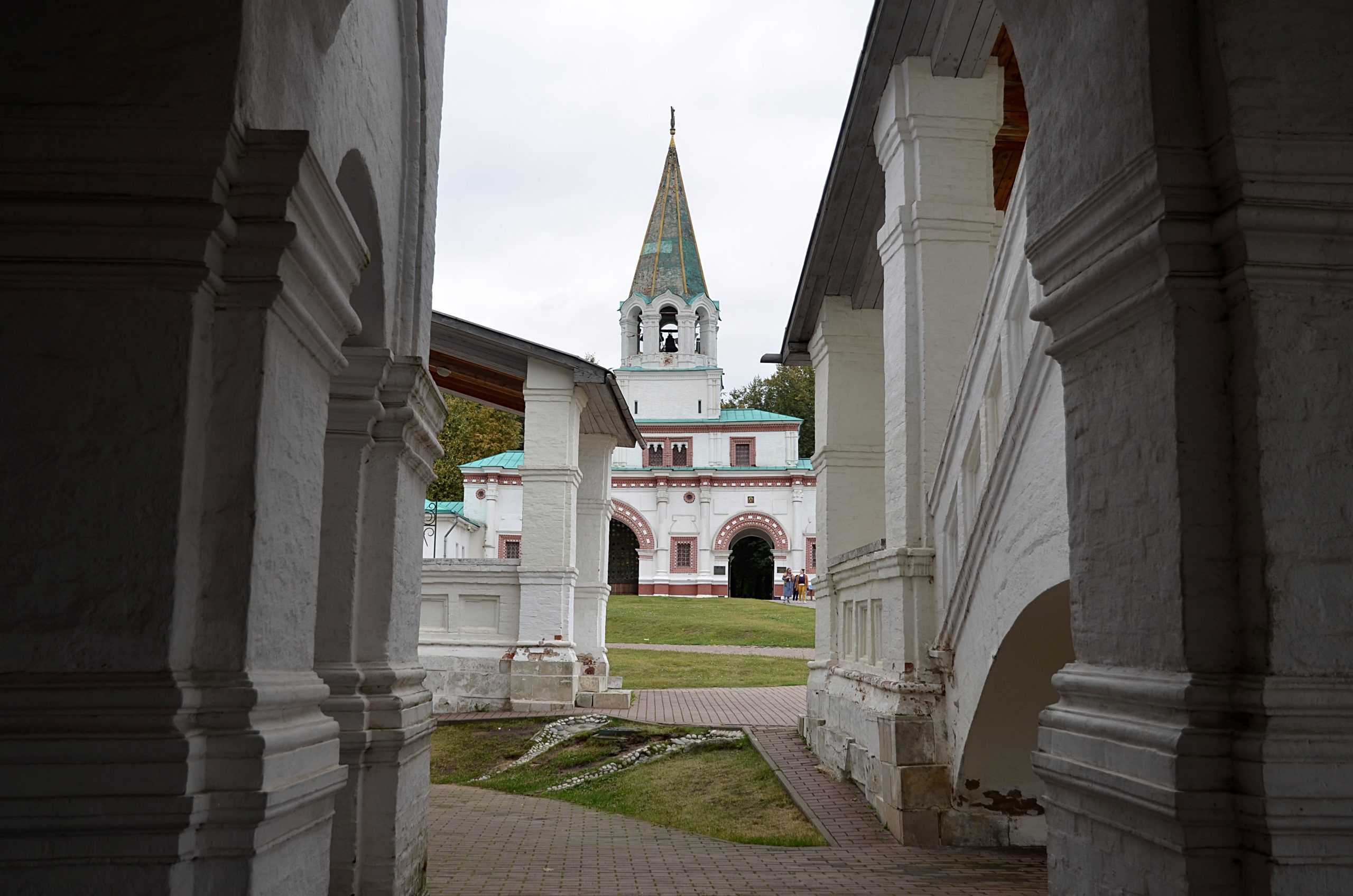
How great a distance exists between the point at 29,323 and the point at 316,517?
1092 mm

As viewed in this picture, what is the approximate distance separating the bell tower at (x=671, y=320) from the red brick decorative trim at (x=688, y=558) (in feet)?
18.9

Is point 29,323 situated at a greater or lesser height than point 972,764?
greater

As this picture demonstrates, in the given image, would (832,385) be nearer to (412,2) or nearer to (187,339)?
(412,2)

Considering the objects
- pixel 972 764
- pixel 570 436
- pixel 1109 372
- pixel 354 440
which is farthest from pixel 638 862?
pixel 570 436

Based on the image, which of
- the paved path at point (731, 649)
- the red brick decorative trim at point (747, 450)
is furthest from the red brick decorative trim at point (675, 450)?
the paved path at point (731, 649)

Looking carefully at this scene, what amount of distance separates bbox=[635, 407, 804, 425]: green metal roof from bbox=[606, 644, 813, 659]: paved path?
65.7ft

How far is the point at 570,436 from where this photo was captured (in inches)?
683

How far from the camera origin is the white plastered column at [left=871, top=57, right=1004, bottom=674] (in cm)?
924

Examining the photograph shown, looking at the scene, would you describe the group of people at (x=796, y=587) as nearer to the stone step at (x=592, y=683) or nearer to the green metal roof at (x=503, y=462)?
the green metal roof at (x=503, y=462)

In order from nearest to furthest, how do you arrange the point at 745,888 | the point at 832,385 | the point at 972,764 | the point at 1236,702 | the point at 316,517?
the point at 1236,702, the point at 316,517, the point at 745,888, the point at 972,764, the point at 832,385

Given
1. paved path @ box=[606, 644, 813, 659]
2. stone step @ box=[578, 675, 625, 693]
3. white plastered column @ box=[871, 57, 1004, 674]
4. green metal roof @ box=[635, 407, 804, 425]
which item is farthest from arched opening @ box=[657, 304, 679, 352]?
white plastered column @ box=[871, 57, 1004, 674]

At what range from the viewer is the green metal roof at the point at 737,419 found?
50281 millimetres

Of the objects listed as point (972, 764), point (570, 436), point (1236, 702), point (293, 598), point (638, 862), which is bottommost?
point (638, 862)

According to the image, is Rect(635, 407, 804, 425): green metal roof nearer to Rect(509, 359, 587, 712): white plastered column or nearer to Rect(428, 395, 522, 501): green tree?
Rect(428, 395, 522, 501): green tree
